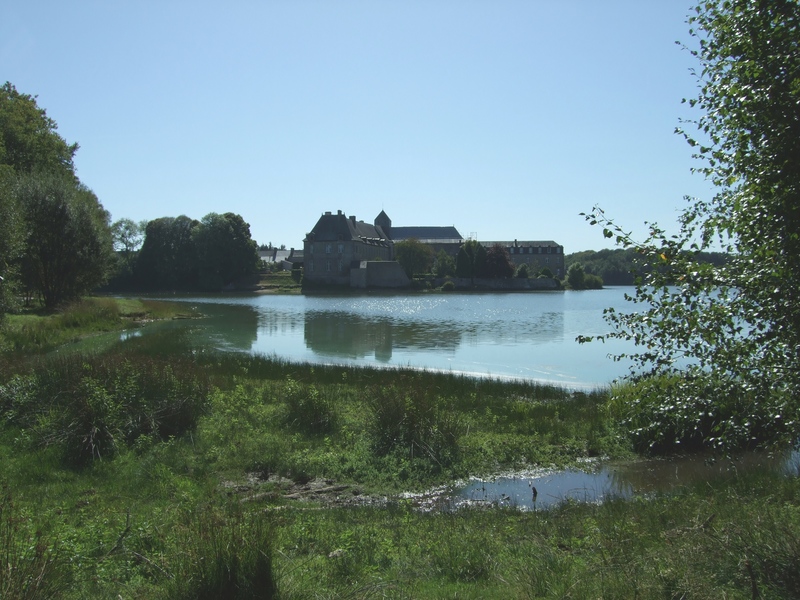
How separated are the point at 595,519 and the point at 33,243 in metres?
30.2

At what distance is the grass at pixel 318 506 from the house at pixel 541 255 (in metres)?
104

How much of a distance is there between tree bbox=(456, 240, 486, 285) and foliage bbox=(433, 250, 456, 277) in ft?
6.99

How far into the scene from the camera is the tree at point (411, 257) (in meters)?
93.8

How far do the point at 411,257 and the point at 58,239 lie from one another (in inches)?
2615

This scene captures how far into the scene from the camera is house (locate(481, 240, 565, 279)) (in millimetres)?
114188

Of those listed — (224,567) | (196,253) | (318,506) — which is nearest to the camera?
(224,567)

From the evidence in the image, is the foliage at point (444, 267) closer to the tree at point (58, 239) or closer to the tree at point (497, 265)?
the tree at point (497, 265)

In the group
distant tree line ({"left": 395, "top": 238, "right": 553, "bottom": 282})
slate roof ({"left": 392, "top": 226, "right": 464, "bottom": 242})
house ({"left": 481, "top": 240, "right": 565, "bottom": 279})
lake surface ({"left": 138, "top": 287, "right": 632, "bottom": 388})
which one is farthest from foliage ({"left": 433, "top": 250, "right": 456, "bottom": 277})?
lake surface ({"left": 138, "top": 287, "right": 632, "bottom": 388})

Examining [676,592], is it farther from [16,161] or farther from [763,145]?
[16,161]

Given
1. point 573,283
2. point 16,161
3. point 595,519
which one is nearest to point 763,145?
point 595,519

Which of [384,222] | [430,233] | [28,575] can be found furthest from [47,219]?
[430,233]

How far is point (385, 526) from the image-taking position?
18.9ft

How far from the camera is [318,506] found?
22.3 ft

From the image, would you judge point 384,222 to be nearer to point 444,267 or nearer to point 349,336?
point 444,267
